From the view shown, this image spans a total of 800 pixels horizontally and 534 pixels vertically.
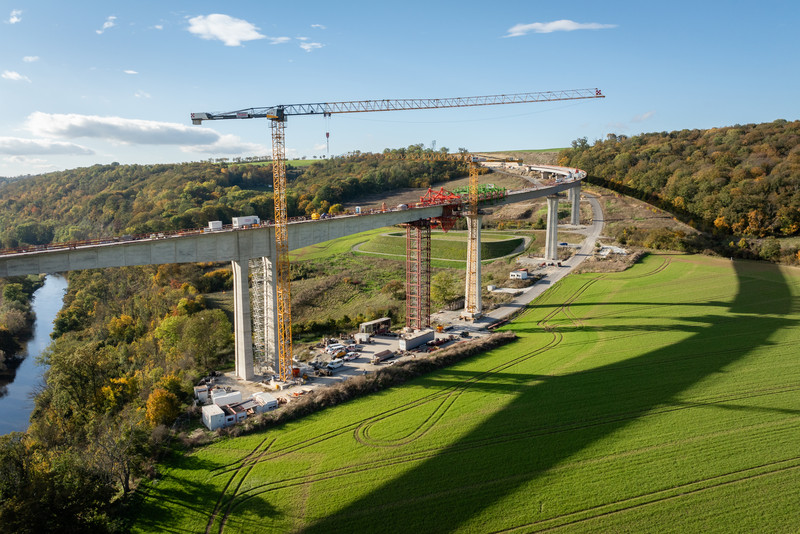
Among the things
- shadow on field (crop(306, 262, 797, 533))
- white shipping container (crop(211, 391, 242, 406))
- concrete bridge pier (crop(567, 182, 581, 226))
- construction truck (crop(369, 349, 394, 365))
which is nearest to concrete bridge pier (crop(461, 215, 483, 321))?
construction truck (crop(369, 349, 394, 365))

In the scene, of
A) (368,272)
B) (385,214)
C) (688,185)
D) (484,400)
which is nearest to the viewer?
(484,400)

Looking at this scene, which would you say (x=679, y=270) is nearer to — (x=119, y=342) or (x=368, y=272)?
(x=368, y=272)

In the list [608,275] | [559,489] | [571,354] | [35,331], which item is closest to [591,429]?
[559,489]

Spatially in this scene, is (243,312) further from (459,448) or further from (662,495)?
(662,495)

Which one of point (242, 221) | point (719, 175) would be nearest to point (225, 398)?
point (242, 221)

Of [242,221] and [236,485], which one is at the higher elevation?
[242,221]
